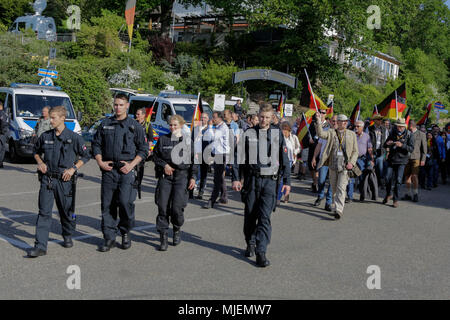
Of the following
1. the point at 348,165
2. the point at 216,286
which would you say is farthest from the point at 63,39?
the point at 216,286

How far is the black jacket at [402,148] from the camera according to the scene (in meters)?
12.0

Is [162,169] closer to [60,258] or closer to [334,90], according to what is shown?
[60,258]

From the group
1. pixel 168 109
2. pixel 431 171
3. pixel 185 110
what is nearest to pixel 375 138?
pixel 431 171

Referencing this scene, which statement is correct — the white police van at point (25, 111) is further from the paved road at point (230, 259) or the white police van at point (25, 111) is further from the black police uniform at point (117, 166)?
the black police uniform at point (117, 166)

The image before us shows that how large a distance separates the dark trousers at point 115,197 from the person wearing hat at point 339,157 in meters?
4.54

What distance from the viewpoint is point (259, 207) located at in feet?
21.5

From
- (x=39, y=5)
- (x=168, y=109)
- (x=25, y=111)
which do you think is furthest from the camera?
(x=39, y=5)

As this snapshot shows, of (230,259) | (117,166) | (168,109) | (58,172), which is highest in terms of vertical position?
(168,109)

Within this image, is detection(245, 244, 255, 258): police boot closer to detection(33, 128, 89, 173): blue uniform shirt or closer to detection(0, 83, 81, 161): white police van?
detection(33, 128, 89, 173): blue uniform shirt

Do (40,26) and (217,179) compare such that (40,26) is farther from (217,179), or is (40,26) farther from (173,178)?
(173,178)

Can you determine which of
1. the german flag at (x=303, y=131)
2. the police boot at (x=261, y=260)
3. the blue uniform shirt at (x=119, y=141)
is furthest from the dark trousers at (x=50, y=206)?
the german flag at (x=303, y=131)

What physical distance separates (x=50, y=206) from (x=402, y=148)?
28.1 ft

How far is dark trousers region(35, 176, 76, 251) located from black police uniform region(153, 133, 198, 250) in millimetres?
1196
